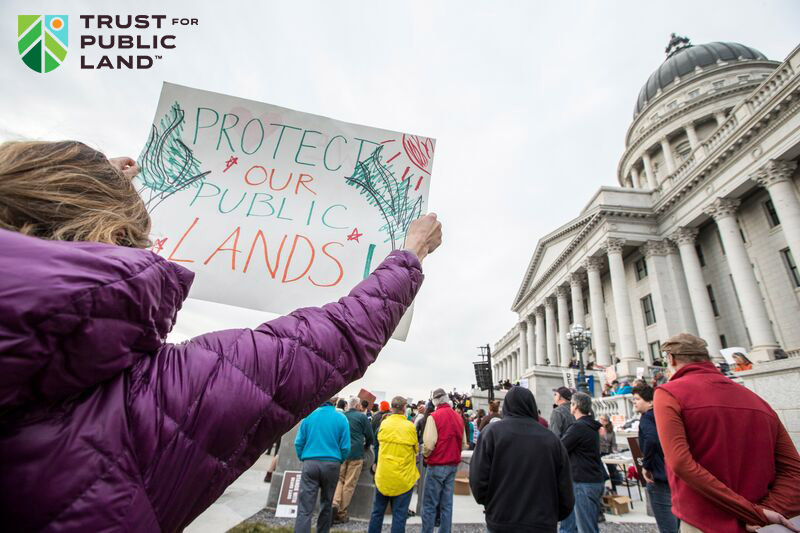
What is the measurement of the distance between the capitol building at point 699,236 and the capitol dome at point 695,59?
0.60 feet

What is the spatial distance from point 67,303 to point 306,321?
490mm

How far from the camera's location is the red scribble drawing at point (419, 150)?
2.34 m

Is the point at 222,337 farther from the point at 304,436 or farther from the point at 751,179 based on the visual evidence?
the point at 751,179

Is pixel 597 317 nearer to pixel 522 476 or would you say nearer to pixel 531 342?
pixel 531 342

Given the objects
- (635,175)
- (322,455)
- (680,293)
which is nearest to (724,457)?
(322,455)

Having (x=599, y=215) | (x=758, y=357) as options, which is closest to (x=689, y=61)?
(x=599, y=215)

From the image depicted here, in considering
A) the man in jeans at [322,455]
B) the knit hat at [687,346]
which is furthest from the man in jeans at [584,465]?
the man in jeans at [322,455]

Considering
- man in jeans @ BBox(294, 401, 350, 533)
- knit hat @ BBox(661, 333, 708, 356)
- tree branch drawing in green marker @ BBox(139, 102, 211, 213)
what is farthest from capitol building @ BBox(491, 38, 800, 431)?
tree branch drawing in green marker @ BBox(139, 102, 211, 213)

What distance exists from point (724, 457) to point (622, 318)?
25660 millimetres

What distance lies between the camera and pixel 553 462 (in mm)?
3578

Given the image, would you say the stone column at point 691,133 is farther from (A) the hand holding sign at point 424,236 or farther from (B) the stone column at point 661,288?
(A) the hand holding sign at point 424,236

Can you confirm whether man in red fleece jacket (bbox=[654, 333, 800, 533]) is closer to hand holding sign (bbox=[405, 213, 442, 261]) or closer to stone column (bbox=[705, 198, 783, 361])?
hand holding sign (bbox=[405, 213, 442, 261])

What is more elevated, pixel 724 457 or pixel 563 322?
pixel 563 322

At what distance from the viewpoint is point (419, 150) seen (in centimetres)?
237
